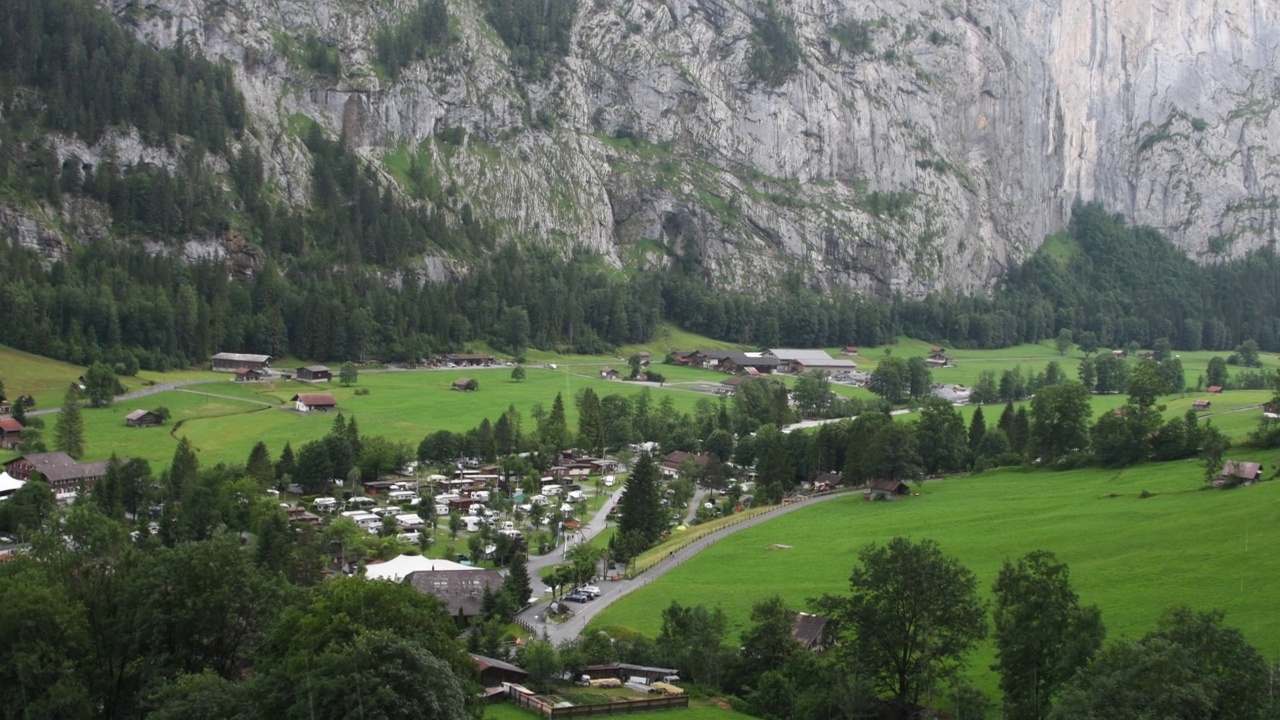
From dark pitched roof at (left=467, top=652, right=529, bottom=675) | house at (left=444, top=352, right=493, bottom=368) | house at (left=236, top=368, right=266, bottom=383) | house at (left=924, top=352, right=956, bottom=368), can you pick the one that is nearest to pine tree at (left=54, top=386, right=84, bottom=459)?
house at (left=236, top=368, right=266, bottom=383)

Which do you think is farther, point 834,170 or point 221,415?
point 834,170

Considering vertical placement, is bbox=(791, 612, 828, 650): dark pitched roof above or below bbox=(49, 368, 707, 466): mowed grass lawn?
below

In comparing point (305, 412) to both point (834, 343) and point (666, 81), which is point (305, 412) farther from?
point (666, 81)

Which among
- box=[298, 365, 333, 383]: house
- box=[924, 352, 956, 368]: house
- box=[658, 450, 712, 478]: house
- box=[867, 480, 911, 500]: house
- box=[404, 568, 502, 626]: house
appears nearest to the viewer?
box=[404, 568, 502, 626]: house

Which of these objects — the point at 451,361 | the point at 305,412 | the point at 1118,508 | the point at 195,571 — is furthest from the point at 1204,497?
the point at 451,361

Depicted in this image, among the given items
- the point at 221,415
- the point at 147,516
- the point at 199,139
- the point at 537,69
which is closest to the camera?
the point at 147,516

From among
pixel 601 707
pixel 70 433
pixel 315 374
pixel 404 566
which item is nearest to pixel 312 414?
pixel 315 374

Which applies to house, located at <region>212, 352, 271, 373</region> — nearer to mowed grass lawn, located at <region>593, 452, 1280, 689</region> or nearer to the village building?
the village building
